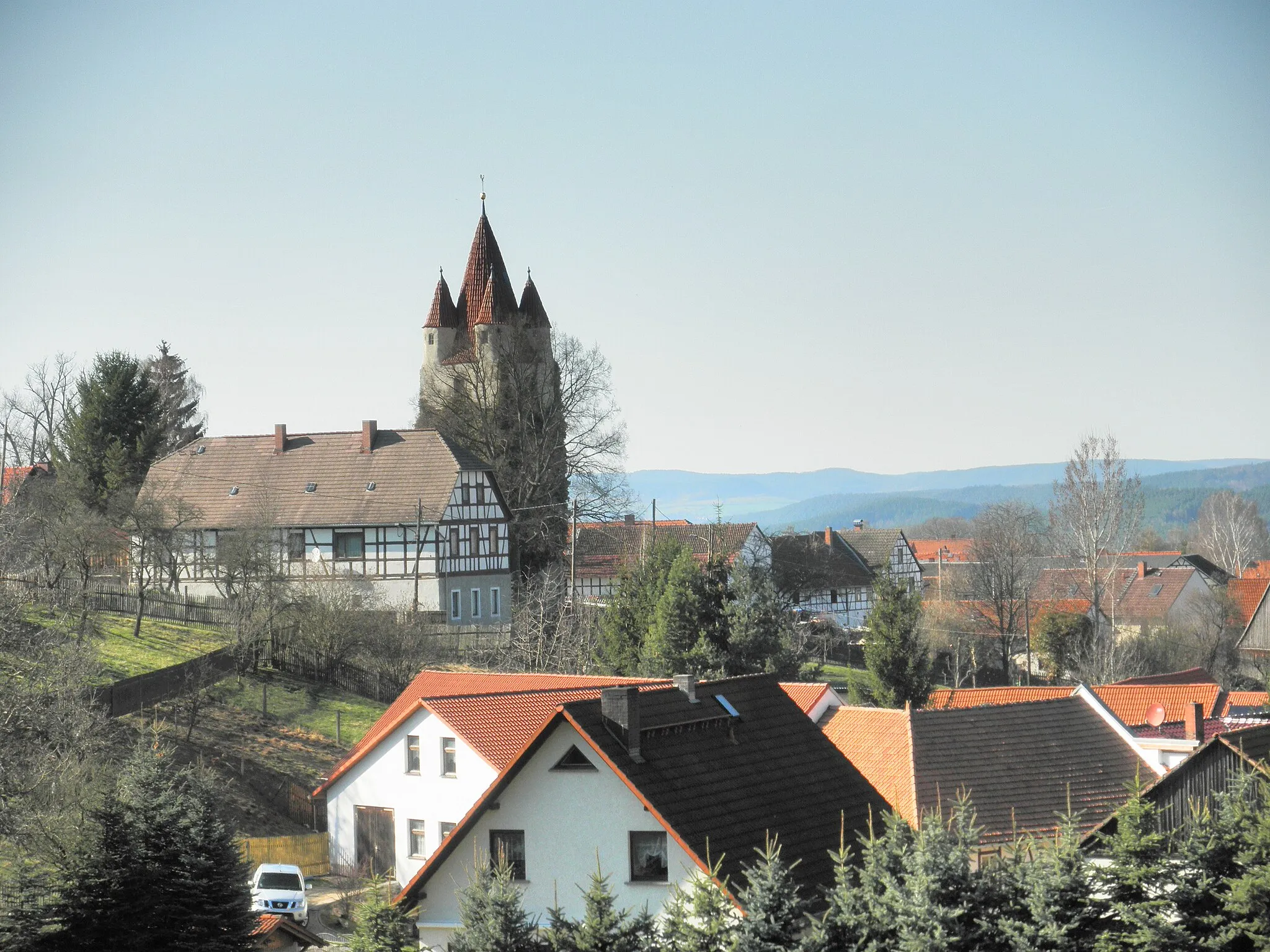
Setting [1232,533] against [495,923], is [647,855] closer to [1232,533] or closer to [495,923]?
[495,923]

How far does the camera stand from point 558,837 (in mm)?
21328

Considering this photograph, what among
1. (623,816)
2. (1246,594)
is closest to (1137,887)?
(623,816)

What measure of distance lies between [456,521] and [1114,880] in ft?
123

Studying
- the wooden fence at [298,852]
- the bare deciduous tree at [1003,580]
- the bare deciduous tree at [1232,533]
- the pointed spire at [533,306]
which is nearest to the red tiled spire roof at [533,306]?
the pointed spire at [533,306]

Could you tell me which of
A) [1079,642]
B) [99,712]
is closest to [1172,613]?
[1079,642]

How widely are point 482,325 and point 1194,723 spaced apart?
1493 inches

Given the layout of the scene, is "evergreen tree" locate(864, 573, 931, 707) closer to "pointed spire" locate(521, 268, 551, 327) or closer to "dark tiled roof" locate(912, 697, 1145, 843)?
"dark tiled roof" locate(912, 697, 1145, 843)

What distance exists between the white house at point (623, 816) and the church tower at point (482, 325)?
129 feet

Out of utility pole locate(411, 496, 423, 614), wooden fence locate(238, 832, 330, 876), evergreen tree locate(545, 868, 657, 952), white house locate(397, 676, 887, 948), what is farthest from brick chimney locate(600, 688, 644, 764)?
utility pole locate(411, 496, 423, 614)

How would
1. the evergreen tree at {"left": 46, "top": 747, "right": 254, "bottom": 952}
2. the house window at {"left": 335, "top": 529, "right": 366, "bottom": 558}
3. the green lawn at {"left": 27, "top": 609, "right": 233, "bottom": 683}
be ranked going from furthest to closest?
the house window at {"left": 335, "top": 529, "right": 366, "bottom": 558} → the green lawn at {"left": 27, "top": 609, "right": 233, "bottom": 683} → the evergreen tree at {"left": 46, "top": 747, "right": 254, "bottom": 952}

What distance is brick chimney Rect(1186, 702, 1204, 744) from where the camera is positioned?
31.8 m

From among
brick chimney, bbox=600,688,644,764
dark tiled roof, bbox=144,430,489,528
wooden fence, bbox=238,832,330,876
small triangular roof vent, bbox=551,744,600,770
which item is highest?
dark tiled roof, bbox=144,430,489,528

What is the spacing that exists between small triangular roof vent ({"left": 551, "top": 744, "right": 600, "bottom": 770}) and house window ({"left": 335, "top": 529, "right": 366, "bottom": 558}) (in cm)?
3065

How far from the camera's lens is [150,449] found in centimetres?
5775
